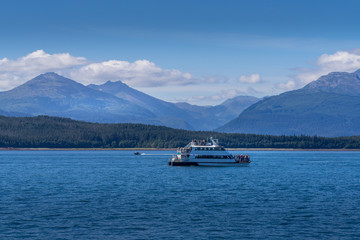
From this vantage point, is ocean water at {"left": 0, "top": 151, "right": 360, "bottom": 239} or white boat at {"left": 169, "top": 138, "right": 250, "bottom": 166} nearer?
ocean water at {"left": 0, "top": 151, "right": 360, "bottom": 239}

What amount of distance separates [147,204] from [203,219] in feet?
50.2

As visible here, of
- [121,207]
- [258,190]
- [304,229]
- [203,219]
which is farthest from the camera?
[258,190]

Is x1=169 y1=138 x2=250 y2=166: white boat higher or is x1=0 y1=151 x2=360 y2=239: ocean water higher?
x1=169 y1=138 x2=250 y2=166: white boat

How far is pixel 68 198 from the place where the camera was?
295 feet

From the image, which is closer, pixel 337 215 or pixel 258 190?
pixel 337 215

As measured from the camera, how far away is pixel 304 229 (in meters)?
62.9

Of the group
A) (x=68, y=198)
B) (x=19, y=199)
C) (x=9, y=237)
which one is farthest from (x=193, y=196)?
(x=9, y=237)

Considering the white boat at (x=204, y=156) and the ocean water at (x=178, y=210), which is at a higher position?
the white boat at (x=204, y=156)

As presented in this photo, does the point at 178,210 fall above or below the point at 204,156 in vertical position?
below

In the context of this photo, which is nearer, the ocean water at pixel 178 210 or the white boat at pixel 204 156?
the ocean water at pixel 178 210

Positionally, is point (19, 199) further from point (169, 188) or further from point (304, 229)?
point (304, 229)

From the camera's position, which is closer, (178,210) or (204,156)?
(178,210)

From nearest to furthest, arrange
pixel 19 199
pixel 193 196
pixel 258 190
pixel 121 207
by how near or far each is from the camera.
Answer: pixel 121 207 → pixel 19 199 → pixel 193 196 → pixel 258 190

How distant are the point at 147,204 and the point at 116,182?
40745 mm
